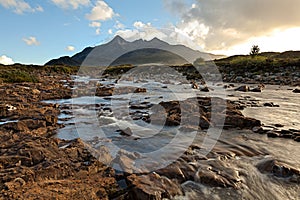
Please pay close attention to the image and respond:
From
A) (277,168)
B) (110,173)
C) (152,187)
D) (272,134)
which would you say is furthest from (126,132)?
(272,134)

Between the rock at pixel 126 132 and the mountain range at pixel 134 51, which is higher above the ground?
the mountain range at pixel 134 51

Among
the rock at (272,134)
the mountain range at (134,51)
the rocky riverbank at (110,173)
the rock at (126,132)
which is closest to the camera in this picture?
the rocky riverbank at (110,173)

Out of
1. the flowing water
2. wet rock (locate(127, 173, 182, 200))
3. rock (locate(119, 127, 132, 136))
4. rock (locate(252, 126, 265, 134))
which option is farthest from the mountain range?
wet rock (locate(127, 173, 182, 200))

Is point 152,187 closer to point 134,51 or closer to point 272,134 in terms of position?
point 272,134

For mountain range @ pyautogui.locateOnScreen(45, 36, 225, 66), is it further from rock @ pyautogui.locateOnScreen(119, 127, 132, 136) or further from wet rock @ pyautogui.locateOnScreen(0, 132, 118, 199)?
wet rock @ pyautogui.locateOnScreen(0, 132, 118, 199)

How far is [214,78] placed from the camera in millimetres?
34406

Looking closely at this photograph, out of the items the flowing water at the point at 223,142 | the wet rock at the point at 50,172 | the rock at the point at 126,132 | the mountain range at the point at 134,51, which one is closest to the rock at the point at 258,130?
the flowing water at the point at 223,142

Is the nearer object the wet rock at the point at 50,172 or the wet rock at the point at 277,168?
the wet rock at the point at 50,172

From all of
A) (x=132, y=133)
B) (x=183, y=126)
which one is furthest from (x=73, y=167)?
(x=183, y=126)

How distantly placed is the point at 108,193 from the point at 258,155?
3540 millimetres

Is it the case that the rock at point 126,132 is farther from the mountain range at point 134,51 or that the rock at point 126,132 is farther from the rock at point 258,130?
the mountain range at point 134,51

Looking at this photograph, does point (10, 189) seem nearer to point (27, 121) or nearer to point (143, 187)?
point (143, 187)

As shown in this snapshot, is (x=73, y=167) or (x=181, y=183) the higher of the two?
(x=73, y=167)

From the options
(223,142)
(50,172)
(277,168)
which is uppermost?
(50,172)
